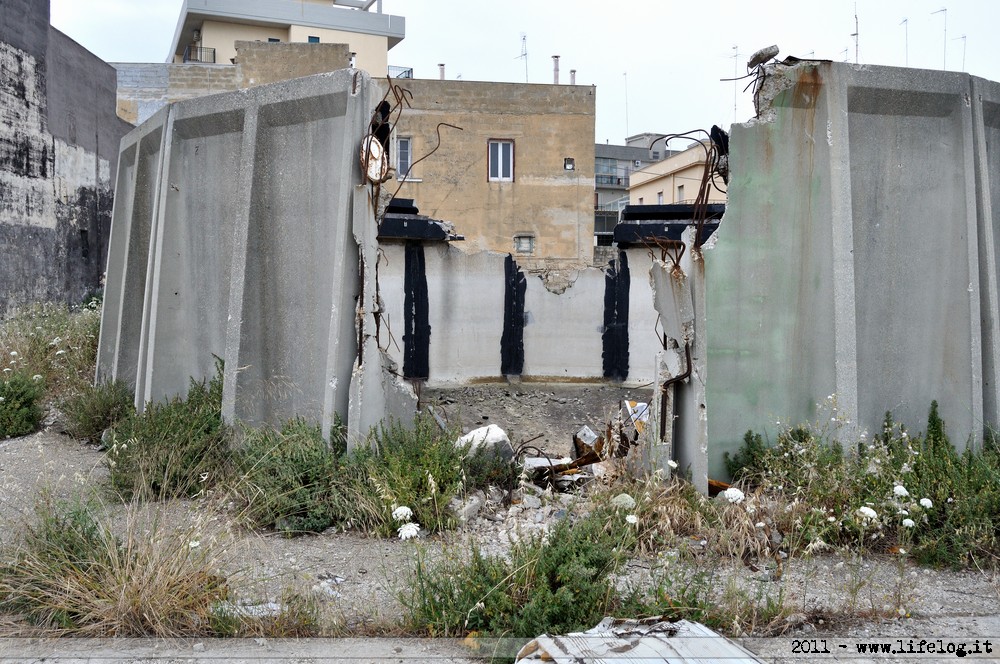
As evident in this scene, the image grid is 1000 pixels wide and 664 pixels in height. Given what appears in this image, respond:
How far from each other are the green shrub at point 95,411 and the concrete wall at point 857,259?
18.1 ft

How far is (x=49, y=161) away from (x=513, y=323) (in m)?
9.00

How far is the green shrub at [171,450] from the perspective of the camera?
5797mm

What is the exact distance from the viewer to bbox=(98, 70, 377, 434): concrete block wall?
6.23m

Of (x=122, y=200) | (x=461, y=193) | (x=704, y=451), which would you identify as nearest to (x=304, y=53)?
(x=461, y=193)

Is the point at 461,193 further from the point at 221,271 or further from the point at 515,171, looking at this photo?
the point at 221,271

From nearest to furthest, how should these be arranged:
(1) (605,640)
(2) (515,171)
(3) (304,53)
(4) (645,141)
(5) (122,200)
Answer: (1) (605,640) → (5) (122,200) → (3) (304,53) → (2) (515,171) → (4) (645,141)

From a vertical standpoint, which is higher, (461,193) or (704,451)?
(461,193)

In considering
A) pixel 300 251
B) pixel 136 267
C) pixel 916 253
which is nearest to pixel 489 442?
pixel 300 251

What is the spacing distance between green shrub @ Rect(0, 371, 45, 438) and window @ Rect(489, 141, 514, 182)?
19705mm

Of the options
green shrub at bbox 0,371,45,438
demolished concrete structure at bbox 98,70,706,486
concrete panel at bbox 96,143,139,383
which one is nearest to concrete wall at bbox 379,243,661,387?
concrete panel at bbox 96,143,139,383

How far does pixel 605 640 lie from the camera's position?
10.9 ft

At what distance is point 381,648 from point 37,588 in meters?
1.66

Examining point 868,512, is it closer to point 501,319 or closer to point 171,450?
point 171,450

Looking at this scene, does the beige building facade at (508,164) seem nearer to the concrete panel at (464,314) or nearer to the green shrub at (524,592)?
the concrete panel at (464,314)
